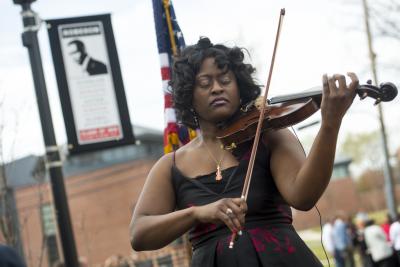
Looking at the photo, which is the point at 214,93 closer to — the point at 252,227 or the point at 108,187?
the point at 252,227

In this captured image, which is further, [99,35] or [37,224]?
[37,224]

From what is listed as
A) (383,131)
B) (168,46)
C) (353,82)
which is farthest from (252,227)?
(383,131)

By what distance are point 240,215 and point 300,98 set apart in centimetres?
60

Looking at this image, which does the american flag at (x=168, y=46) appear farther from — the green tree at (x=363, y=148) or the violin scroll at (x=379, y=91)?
the green tree at (x=363, y=148)

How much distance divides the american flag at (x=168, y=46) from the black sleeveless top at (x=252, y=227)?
210cm

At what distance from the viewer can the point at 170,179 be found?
3053mm

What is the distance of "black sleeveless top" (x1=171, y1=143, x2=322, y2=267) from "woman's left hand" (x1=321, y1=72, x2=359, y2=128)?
0.45 m

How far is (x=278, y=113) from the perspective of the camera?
2877mm

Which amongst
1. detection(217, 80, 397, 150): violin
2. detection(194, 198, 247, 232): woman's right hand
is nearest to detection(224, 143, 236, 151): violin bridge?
detection(217, 80, 397, 150): violin

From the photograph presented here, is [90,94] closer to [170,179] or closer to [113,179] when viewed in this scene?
[170,179]

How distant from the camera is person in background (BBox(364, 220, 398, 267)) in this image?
49.3 ft

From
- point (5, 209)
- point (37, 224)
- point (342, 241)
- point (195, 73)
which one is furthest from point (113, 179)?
point (195, 73)

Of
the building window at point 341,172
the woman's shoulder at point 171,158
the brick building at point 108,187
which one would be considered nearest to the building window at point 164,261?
the brick building at point 108,187

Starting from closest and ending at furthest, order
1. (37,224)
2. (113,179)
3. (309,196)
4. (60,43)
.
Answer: (309,196), (60,43), (37,224), (113,179)
